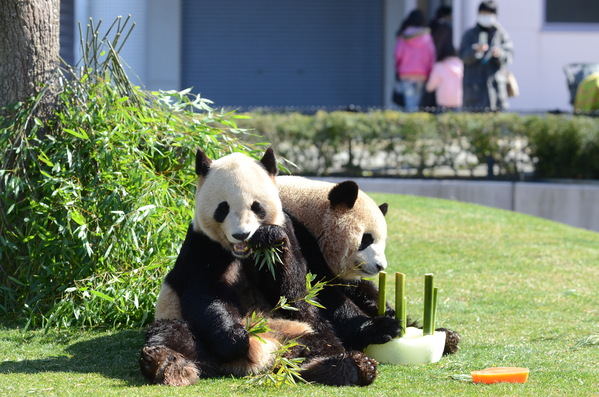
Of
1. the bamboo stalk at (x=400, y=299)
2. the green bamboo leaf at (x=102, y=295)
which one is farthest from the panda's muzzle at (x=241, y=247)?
the green bamboo leaf at (x=102, y=295)

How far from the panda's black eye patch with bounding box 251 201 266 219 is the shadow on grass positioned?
0.96m

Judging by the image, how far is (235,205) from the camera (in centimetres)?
448

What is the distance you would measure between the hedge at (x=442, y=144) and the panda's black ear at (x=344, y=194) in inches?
271

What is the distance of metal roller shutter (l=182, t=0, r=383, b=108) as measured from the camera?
65.0ft

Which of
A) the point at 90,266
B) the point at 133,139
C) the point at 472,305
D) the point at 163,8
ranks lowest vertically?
the point at 472,305

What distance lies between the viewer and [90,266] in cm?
571

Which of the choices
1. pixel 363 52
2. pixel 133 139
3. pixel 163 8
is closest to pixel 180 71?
pixel 163 8

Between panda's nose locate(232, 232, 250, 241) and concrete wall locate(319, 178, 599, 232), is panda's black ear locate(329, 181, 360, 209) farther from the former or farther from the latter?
concrete wall locate(319, 178, 599, 232)

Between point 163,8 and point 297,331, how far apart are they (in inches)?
Result: 624

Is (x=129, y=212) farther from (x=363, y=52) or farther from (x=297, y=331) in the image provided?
(x=363, y=52)

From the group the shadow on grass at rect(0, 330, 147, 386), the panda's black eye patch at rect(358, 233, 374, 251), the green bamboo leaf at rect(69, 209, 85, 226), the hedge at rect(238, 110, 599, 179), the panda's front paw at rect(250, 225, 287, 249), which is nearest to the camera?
the panda's front paw at rect(250, 225, 287, 249)

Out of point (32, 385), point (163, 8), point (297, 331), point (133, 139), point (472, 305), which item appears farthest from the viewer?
point (163, 8)

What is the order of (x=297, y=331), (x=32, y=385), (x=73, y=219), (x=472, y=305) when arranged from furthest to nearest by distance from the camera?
(x=472, y=305) → (x=73, y=219) → (x=297, y=331) → (x=32, y=385)

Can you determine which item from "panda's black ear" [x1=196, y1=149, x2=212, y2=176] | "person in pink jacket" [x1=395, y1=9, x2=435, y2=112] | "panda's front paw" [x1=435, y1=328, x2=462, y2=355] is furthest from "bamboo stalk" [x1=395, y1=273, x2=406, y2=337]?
"person in pink jacket" [x1=395, y1=9, x2=435, y2=112]
